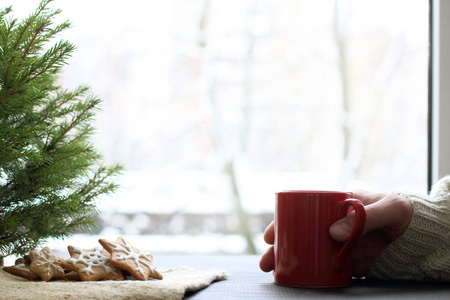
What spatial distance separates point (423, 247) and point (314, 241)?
0.18m

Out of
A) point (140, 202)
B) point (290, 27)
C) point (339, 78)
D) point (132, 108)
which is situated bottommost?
point (140, 202)

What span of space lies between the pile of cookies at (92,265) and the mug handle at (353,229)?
0.24 m

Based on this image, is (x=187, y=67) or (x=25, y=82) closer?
(x=25, y=82)

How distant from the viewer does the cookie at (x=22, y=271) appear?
0.61m

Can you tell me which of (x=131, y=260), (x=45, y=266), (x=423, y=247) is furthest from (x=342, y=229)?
(x=45, y=266)

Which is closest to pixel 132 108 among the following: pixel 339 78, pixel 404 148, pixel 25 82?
pixel 339 78

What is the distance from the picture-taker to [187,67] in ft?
10.8

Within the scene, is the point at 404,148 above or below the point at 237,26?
below

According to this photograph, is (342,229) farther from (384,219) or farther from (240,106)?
(240,106)

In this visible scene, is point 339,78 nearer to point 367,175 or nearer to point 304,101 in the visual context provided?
point 304,101

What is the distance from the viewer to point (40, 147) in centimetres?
71

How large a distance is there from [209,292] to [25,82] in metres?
0.37

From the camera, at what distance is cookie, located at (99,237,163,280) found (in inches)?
23.4

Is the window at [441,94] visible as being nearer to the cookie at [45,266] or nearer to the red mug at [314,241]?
the red mug at [314,241]
